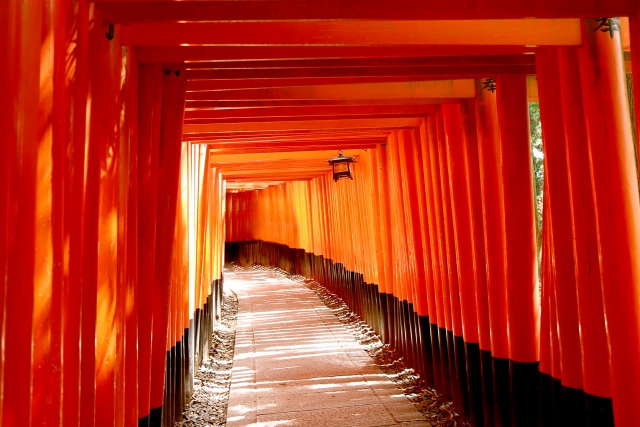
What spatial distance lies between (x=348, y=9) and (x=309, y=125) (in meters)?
3.74

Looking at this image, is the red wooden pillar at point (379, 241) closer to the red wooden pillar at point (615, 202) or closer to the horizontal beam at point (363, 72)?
the horizontal beam at point (363, 72)

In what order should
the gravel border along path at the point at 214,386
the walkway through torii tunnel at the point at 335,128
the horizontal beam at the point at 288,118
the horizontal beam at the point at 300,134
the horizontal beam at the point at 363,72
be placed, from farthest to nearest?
the horizontal beam at the point at 300,134 → the gravel border along path at the point at 214,386 → the horizontal beam at the point at 288,118 → the horizontal beam at the point at 363,72 → the walkway through torii tunnel at the point at 335,128

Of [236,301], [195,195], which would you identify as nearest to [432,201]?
[195,195]

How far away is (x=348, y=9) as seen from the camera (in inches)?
114

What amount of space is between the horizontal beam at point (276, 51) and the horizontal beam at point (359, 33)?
0.20 meters

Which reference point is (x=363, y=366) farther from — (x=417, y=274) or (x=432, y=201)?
(x=432, y=201)

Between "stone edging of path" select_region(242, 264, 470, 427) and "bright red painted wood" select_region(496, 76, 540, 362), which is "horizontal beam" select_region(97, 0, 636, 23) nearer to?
"bright red painted wood" select_region(496, 76, 540, 362)

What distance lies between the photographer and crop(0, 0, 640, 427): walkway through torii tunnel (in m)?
1.98

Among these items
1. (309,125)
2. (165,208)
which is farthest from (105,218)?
(309,125)

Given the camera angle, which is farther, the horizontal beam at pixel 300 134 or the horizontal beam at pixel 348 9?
the horizontal beam at pixel 300 134

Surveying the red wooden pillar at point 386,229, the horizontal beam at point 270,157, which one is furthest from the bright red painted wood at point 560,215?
the horizontal beam at point 270,157

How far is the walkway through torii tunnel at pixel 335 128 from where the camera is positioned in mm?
1979

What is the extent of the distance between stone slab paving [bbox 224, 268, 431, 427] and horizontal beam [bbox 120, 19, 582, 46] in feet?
13.5

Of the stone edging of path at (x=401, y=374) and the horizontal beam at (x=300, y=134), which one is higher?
the horizontal beam at (x=300, y=134)
